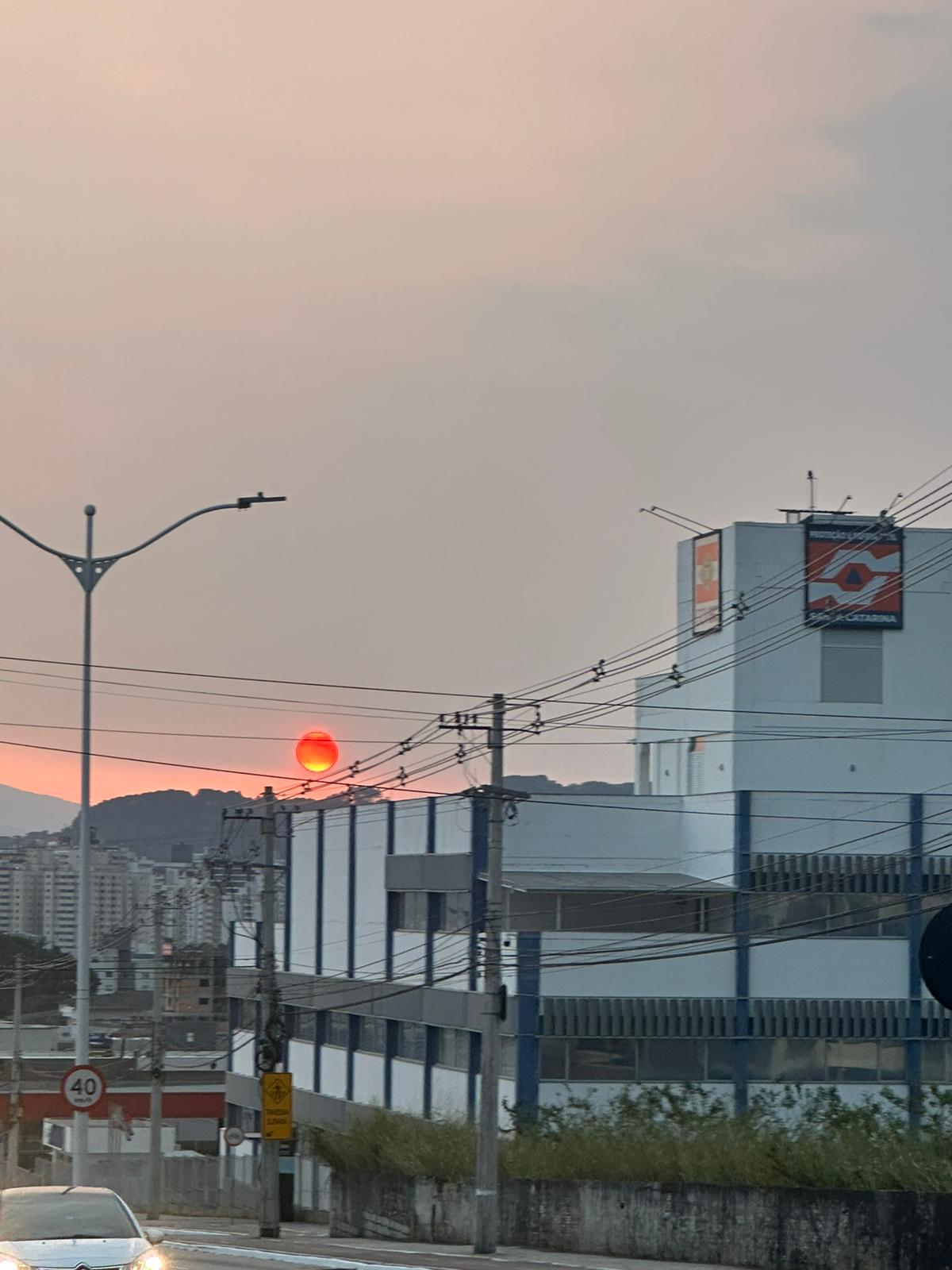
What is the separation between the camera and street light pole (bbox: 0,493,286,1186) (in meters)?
29.2

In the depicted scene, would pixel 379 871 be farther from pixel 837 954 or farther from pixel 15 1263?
pixel 15 1263

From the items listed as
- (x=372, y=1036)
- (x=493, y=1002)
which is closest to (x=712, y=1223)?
(x=493, y=1002)

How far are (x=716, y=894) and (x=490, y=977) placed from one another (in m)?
25.0

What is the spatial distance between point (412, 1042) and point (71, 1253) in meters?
44.5

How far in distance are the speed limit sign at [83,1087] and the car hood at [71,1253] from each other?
440 inches

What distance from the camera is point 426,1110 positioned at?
188 feet

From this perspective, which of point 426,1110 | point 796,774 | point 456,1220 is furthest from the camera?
point 796,774

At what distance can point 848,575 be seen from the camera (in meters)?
62.9

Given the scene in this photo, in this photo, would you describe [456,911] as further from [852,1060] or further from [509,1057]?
[852,1060]

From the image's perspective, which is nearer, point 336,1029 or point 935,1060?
point 935,1060

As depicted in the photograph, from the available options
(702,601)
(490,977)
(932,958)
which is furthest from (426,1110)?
(932,958)

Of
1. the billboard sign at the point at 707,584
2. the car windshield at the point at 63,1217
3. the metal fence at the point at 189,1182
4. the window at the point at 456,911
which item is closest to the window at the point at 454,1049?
the window at the point at 456,911

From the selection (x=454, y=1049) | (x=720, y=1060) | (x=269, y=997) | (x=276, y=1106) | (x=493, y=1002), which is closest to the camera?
(x=493, y=1002)

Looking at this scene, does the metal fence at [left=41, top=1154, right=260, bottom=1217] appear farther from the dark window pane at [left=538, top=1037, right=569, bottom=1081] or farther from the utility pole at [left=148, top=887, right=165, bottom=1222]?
the dark window pane at [left=538, top=1037, right=569, bottom=1081]
